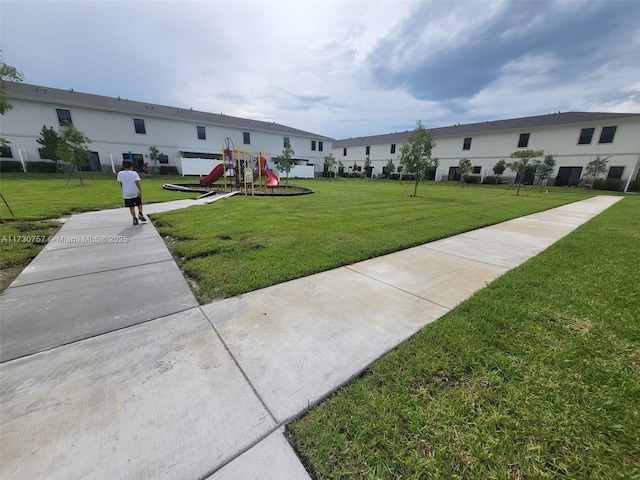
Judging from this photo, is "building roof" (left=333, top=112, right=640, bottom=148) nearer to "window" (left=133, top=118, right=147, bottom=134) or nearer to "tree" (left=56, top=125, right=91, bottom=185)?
"window" (left=133, top=118, right=147, bottom=134)

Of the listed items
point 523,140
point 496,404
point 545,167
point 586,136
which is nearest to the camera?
point 496,404

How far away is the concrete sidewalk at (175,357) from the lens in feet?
4.91

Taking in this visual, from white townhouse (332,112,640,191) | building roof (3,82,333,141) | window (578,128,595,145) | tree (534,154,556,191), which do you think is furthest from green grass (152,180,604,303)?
window (578,128,595,145)

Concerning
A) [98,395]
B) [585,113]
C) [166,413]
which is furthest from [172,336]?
[585,113]

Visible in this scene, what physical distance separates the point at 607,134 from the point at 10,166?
57.6 m

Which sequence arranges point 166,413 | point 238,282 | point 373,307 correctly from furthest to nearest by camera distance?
1. point 238,282
2. point 373,307
3. point 166,413

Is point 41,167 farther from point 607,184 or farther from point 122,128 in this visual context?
point 607,184

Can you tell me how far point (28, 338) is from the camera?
2.42m

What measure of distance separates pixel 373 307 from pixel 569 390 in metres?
1.71

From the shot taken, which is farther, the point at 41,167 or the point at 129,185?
the point at 41,167

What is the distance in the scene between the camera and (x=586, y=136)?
2802 centimetres

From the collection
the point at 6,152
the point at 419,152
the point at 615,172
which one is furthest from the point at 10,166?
the point at 615,172

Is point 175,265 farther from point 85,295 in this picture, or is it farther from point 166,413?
point 166,413

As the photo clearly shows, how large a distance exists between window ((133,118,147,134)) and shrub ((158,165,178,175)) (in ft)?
14.1
